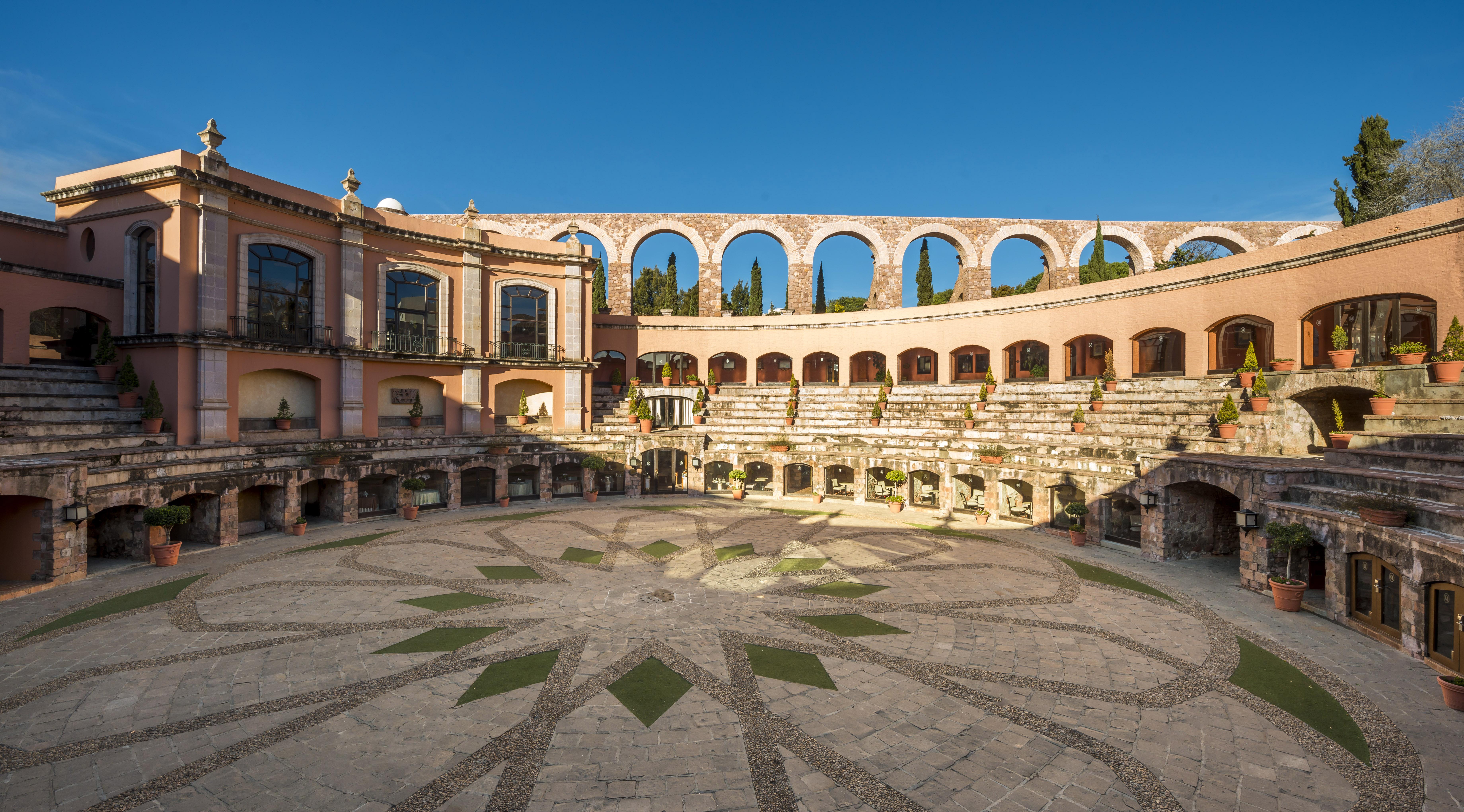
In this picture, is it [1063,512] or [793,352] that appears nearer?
[1063,512]

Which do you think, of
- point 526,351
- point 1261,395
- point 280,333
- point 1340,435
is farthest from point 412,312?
point 1340,435

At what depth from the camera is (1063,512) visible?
66.9ft

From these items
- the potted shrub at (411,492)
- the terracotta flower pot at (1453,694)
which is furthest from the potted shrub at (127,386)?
the terracotta flower pot at (1453,694)

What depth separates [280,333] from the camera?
22.9 metres

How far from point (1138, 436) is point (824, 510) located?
1162 centimetres

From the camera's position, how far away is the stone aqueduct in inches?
1503

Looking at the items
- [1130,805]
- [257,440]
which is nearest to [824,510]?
[1130,805]

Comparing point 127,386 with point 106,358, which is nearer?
point 127,386

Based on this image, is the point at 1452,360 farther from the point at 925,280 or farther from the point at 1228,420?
the point at 925,280

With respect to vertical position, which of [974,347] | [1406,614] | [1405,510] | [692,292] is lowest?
[1406,614]

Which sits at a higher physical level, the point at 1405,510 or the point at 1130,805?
the point at 1405,510

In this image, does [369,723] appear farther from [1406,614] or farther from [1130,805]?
[1406,614]

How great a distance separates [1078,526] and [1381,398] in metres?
8.42

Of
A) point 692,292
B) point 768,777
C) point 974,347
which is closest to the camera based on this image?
point 768,777
